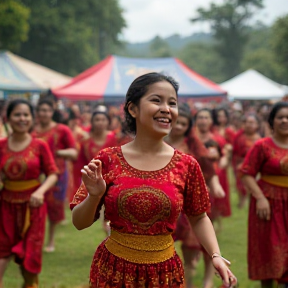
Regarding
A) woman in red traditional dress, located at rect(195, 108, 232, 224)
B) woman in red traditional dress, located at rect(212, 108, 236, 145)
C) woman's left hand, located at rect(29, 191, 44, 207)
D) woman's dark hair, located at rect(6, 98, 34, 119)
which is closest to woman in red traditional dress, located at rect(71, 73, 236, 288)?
woman's left hand, located at rect(29, 191, 44, 207)

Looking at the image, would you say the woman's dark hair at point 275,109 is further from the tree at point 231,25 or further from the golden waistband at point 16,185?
the tree at point 231,25

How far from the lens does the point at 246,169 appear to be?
4.91 meters

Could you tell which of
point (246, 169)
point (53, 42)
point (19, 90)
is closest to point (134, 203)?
point (246, 169)

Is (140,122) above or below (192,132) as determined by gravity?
above

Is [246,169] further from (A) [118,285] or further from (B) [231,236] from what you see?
(B) [231,236]

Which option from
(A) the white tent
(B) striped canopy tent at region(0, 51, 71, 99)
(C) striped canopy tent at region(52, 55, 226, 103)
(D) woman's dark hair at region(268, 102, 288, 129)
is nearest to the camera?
(D) woman's dark hair at region(268, 102, 288, 129)

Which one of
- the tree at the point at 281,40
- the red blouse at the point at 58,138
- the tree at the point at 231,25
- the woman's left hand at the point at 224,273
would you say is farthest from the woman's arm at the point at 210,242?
the tree at the point at 231,25

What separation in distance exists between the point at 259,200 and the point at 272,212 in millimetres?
192

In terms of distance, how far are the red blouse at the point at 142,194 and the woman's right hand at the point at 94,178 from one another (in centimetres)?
15

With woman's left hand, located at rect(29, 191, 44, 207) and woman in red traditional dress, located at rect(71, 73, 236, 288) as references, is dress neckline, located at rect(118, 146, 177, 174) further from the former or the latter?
woman's left hand, located at rect(29, 191, 44, 207)

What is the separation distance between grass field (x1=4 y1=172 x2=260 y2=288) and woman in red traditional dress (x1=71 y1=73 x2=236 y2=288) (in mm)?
2271

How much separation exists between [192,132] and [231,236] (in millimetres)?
3417

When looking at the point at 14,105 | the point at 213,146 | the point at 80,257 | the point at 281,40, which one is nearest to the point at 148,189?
the point at 14,105

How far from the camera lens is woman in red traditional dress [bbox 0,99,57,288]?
4.89 m
